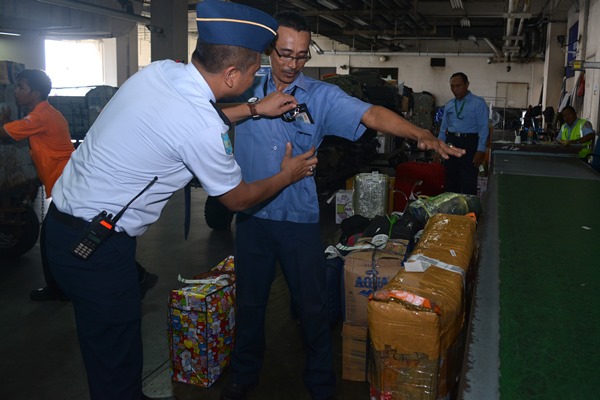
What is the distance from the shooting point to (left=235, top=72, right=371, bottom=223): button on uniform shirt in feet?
7.79

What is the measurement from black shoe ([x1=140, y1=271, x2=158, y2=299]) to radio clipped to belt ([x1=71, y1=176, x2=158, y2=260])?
8.17ft

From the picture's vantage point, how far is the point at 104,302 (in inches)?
72.9

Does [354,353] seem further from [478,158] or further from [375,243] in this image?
[478,158]

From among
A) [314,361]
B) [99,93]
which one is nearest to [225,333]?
[314,361]

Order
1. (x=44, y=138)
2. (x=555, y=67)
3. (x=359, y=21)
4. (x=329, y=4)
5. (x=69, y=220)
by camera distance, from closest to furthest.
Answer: (x=69, y=220)
(x=44, y=138)
(x=329, y=4)
(x=359, y=21)
(x=555, y=67)

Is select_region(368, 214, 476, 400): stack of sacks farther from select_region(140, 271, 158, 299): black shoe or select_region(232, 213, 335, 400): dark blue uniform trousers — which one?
select_region(140, 271, 158, 299): black shoe

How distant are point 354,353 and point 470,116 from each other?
453 centimetres

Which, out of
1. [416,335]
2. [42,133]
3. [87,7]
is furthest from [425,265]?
[87,7]

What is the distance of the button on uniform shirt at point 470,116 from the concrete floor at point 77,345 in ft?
11.0

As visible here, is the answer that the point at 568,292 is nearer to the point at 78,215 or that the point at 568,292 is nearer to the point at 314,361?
the point at 314,361

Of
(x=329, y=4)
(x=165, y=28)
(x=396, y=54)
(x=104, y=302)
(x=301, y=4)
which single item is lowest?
(x=104, y=302)

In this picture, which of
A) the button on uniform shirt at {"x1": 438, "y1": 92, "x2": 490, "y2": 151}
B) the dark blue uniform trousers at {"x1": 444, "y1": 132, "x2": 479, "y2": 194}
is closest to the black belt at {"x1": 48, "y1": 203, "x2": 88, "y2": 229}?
the dark blue uniform trousers at {"x1": 444, "y1": 132, "x2": 479, "y2": 194}

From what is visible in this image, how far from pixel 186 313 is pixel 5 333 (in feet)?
4.75

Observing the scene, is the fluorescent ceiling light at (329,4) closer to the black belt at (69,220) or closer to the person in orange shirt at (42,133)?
the person in orange shirt at (42,133)
